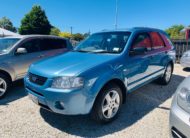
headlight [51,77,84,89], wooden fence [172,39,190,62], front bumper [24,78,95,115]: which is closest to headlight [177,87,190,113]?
front bumper [24,78,95,115]

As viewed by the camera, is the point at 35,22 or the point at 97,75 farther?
the point at 35,22

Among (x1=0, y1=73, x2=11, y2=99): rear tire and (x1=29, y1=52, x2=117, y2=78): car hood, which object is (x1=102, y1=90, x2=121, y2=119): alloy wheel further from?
(x1=0, y1=73, x2=11, y2=99): rear tire

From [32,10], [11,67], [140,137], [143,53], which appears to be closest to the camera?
[140,137]

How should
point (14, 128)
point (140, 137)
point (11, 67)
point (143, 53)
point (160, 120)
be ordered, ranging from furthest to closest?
1. point (11, 67)
2. point (143, 53)
3. point (160, 120)
4. point (14, 128)
5. point (140, 137)

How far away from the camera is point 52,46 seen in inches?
230

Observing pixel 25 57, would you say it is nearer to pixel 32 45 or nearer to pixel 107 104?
pixel 32 45

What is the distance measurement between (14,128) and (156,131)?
2458 mm

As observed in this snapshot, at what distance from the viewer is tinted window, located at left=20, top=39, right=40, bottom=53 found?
5053 mm

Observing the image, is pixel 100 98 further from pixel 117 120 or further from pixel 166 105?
pixel 166 105

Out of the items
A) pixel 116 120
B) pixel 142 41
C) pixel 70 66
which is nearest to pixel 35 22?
pixel 142 41

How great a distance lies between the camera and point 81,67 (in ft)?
8.86

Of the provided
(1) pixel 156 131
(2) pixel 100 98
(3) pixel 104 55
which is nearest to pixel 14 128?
(2) pixel 100 98

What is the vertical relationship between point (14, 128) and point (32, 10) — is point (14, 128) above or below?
below

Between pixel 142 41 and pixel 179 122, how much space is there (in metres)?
2.31
